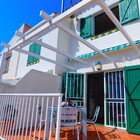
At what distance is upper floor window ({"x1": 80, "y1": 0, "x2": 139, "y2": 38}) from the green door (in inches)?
89.7

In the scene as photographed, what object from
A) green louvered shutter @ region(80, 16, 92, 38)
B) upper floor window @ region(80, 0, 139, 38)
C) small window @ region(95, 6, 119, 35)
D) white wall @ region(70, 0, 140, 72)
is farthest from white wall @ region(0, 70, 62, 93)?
small window @ region(95, 6, 119, 35)

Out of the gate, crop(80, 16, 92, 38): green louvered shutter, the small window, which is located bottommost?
the gate

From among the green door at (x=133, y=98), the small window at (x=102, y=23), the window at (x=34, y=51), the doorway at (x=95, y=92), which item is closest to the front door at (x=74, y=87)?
the doorway at (x=95, y=92)

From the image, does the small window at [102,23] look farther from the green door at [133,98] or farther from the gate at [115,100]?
the green door at [133,98]

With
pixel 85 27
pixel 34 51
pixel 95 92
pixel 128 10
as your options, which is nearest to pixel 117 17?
pixel 128 10

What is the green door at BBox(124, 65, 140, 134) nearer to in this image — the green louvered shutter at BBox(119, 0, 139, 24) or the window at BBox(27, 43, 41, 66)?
the green louvered shutter at BBox(119, 0, 139, 24)

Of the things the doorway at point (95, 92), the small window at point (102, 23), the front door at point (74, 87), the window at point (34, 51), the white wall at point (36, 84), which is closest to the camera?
the white wall at point (36, 84)

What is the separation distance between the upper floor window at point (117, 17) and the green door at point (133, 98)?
7.47 ft

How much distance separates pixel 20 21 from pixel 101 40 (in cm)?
849

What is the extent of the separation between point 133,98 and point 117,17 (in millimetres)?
4701

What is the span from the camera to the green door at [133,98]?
14.5 feet

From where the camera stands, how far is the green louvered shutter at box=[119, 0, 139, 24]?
17.4ft

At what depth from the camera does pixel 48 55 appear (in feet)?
24.4

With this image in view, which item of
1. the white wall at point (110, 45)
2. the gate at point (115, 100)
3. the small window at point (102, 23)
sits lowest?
the gate at point (115, 100)
